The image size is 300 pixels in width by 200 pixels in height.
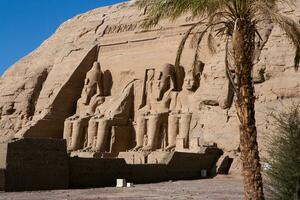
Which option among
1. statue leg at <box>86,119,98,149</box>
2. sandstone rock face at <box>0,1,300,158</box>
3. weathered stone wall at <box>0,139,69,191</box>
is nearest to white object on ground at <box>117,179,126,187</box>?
weathered stone wall at <box>0,139,69,191</box>

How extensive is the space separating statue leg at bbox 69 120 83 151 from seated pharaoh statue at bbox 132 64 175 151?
301cm

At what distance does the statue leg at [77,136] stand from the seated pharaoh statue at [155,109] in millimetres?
3015

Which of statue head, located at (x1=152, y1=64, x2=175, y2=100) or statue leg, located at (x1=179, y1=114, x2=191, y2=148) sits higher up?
statue head, located at (x1=152, y1=64, x2=175, y2=100)

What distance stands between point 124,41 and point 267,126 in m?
11.0

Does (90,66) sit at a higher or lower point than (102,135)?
higher

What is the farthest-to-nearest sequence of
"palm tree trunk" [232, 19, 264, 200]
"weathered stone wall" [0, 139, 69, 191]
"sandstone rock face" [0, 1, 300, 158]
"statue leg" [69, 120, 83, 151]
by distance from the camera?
1. "statue leg" [69, 120, 83, 151]
2. "sandstone rock face" [0, 1, 300, 158]
3. "weathered stone wall" [0, 139, 69, 191]
4. "palm tree trunk" [232, 19, 264, 200]

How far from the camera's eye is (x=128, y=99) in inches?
1016

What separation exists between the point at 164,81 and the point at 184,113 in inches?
88.4

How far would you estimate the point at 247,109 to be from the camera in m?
7.57

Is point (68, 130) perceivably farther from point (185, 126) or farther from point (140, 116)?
point (185, 126)

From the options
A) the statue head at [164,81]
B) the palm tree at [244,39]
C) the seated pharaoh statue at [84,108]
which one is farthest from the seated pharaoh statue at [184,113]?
the palm tree at [244,39]

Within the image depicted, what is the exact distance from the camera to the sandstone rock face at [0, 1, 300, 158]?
2177cm

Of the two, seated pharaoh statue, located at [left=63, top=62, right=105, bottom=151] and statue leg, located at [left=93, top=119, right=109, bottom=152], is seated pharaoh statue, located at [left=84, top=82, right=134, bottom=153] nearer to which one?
statue leg, located at [left=93, top=119, right=109, bottom=152]

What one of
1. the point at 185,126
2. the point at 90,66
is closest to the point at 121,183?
the point at 185,126
